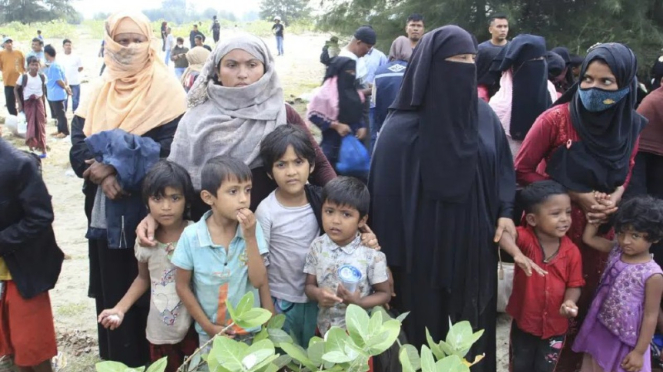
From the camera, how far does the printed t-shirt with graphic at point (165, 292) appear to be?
2391mm

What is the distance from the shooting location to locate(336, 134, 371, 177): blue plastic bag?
493 cm

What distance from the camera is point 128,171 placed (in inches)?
96.8

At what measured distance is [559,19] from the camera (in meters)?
8.66

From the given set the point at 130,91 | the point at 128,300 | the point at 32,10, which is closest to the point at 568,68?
the point at 130,91

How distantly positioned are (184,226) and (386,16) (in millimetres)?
7958

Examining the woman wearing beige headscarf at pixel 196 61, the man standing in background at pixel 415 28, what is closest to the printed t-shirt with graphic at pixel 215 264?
the woman wearing beige headscarf at pixel 196 61

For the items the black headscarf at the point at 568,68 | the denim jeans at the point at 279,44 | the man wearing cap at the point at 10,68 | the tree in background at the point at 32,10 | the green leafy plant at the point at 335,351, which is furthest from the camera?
the tree in background at the point at 32,10

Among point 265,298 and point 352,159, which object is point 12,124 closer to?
point 352,159

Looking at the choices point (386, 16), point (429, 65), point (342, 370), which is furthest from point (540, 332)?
point (386, 16)

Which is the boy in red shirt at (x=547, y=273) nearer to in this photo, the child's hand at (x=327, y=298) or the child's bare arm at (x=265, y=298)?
the child's hand at (x=327, y=298)

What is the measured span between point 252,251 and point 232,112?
2.10ft

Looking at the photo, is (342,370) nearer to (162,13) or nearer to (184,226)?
(184,226)

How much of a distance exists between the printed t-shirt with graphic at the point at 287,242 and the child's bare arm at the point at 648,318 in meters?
1.45

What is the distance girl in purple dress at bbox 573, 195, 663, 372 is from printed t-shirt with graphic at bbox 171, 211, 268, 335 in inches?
61.1
